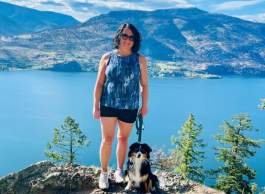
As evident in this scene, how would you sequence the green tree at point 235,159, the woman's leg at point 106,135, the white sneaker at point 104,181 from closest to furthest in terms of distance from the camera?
the woman's leg at point 106,135
the white sneaker at point 104,181
the green tree at point 235,159

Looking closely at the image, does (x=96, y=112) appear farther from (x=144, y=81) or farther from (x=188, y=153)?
(x=188, y=153)

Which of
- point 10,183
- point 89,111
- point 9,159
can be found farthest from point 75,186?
point 89,111

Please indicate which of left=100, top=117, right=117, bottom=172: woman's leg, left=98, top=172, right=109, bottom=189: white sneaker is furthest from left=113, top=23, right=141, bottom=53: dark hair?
left=98, top=172, right=109, bottom=189: white sneaker

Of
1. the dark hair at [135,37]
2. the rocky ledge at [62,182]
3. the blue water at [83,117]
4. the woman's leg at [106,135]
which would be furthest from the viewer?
the blue water at [83,117]

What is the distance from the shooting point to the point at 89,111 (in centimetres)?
9394

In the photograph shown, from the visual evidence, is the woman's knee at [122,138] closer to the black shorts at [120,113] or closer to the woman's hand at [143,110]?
the black shorts at [120,113]

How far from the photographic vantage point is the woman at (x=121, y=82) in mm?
6988

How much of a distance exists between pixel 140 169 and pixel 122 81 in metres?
1.45

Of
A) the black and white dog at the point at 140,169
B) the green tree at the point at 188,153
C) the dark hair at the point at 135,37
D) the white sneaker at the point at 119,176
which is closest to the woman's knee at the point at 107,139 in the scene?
the black and white dog at the point at 140,169

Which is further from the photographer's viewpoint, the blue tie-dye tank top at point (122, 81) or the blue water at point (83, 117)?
the blue water at point (83, 117)

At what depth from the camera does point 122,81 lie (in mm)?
7020

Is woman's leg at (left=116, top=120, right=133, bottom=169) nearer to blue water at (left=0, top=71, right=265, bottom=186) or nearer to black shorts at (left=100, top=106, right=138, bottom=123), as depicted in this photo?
black shorts at (left=100, top=106, right=138, bottom=123)

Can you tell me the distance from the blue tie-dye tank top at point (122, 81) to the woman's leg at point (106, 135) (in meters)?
0.27

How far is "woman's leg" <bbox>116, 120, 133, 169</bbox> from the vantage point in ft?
23.9
